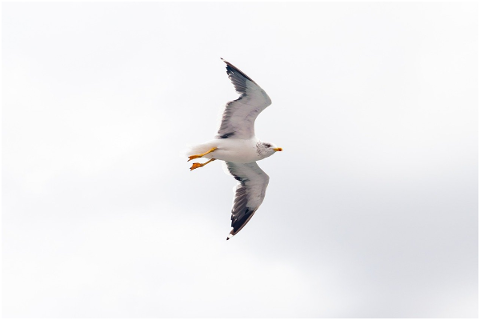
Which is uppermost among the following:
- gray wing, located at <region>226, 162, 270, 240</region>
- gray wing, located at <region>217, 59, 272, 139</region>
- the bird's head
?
gray wing, located at <region>217, 59, 272, 139</region>

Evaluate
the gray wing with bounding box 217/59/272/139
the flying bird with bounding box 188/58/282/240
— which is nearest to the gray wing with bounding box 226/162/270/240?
the flying bird with bounding box 188/58/282/240

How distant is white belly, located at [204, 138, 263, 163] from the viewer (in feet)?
67.9

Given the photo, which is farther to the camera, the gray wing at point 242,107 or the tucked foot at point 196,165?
the tucked foot at point 196,165

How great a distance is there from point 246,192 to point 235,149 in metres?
2.15

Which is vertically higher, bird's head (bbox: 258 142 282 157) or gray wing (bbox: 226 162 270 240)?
bird's head (bbox: 258 142 282 157)

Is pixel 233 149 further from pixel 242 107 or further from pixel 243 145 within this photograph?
pixel 242 107

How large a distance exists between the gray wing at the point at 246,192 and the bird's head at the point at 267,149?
1.16 m

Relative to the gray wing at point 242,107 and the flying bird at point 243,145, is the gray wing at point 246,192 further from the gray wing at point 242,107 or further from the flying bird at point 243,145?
the gray wing at point 242,107

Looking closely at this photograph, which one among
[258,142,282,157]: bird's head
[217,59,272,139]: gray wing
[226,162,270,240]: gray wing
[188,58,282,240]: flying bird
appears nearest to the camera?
[217,59,272,139]: gray wing

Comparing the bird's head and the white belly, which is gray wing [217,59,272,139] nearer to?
the white belly

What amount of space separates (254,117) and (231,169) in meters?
2.23

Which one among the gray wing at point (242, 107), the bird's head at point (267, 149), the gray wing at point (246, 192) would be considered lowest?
the gray wing at point (246, 192)

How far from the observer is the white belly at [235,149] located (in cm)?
2069

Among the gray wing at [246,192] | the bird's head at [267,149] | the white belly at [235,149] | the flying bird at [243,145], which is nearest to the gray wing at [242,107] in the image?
the flying bird at [243,145]
